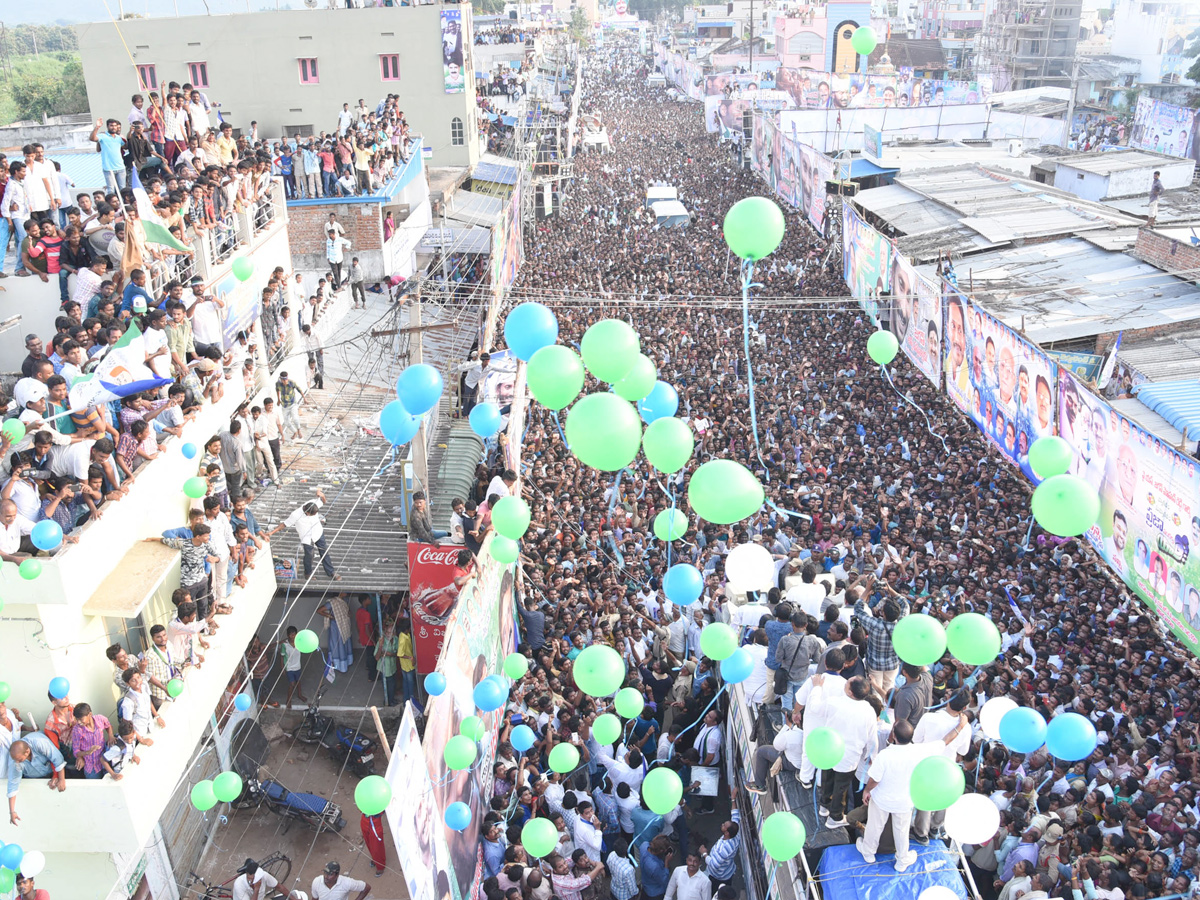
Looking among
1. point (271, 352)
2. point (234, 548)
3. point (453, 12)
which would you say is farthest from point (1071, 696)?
point (453, 12)

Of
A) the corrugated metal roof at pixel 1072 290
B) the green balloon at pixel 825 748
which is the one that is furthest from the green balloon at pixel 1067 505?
the corrugated metal roof at pixel 1072 290

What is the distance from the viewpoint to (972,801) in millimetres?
5777

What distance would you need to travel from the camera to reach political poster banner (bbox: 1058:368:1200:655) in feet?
29.8

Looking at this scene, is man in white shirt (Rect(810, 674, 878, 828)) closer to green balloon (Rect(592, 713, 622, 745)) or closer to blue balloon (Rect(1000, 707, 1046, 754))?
blue balloon (Rect(1000, 707, 1046, 754))

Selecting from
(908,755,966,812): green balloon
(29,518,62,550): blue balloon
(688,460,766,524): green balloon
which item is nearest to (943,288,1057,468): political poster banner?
(688,460,766,524): green balloon

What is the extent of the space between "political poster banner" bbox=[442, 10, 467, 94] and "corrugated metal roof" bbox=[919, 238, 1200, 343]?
1585 cm

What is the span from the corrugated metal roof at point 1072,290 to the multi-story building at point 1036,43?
45480mm

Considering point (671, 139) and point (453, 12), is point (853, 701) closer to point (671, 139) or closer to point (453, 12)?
point (453, 12)

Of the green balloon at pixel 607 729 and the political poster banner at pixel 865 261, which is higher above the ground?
the political poster banner at pixel 865 261

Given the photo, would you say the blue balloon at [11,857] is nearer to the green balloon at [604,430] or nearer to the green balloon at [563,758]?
the green balloon at [563,758]

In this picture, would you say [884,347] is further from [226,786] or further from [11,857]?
[11,857]

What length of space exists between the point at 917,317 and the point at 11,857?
1470cm

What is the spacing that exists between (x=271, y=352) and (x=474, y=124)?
63.2 ft

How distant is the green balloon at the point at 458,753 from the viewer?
666 centimetres
